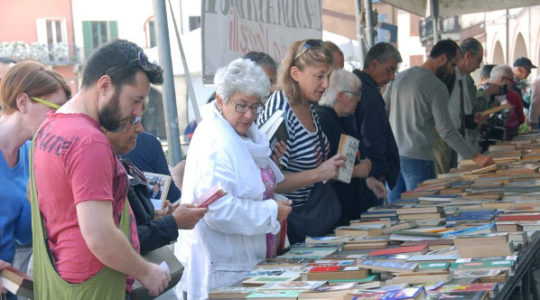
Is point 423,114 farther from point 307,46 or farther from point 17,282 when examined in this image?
point 17,282

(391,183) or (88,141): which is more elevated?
(88,141)

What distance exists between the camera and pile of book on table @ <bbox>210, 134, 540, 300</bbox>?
7.40 feet

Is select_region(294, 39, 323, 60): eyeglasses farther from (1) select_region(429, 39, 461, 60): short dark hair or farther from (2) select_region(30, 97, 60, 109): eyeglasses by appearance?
(1) select_region(429, 39, 461, 60): short dark hair

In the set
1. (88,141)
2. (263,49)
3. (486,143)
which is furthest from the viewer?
(486,143)

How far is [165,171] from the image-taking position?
3457mm

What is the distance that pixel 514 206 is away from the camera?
3525mm

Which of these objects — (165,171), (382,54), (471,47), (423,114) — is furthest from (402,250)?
(471,47)

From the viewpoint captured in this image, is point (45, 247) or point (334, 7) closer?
point (45, 247)

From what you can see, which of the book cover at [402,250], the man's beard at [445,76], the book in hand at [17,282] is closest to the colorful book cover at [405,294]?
the book cover at [402,250]

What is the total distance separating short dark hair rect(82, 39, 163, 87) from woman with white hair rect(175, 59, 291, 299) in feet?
2.06

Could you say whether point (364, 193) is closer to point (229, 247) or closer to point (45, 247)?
point (229, 247)

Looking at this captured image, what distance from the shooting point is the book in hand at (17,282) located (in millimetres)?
2236

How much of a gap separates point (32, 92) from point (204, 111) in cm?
63

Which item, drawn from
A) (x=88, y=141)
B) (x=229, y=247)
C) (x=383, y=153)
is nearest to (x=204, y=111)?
(x=229, y=247)
